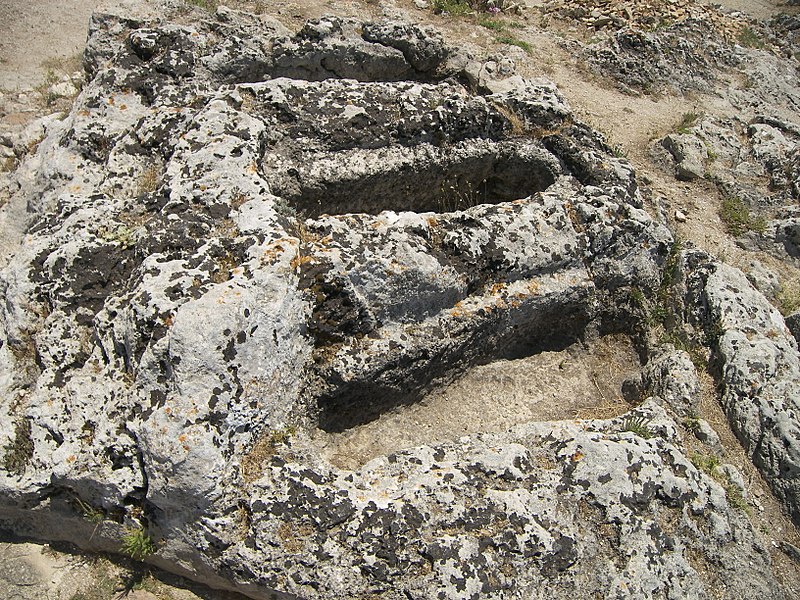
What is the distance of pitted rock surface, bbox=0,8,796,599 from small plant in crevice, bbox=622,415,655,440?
0.33ft

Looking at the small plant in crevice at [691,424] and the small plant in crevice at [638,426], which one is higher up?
the small plant in crevice at [638,426]

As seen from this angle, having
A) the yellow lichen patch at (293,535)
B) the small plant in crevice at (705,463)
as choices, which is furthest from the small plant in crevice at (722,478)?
the yellow lichen patch at (293,535)

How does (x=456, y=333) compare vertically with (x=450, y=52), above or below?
below

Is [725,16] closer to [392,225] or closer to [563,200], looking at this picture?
[563,200]

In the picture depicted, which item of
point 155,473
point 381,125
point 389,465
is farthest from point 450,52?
point 155,473

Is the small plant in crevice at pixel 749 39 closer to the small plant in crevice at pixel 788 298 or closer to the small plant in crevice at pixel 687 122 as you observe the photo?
the small plant in crevice at pixel 687 122

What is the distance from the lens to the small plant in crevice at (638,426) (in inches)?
230

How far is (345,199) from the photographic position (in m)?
7.88

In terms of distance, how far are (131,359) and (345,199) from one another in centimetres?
370

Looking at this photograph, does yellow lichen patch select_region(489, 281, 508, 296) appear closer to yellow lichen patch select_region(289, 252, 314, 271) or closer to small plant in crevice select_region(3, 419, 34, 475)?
yellow lichen patch select_region(289, 252, 314, 271)

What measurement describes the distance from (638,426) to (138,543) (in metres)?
4.57

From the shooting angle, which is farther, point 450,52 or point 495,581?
point 450,52

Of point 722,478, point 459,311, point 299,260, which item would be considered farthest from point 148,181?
point 722,478

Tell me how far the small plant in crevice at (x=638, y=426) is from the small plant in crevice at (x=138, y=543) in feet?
14.2
